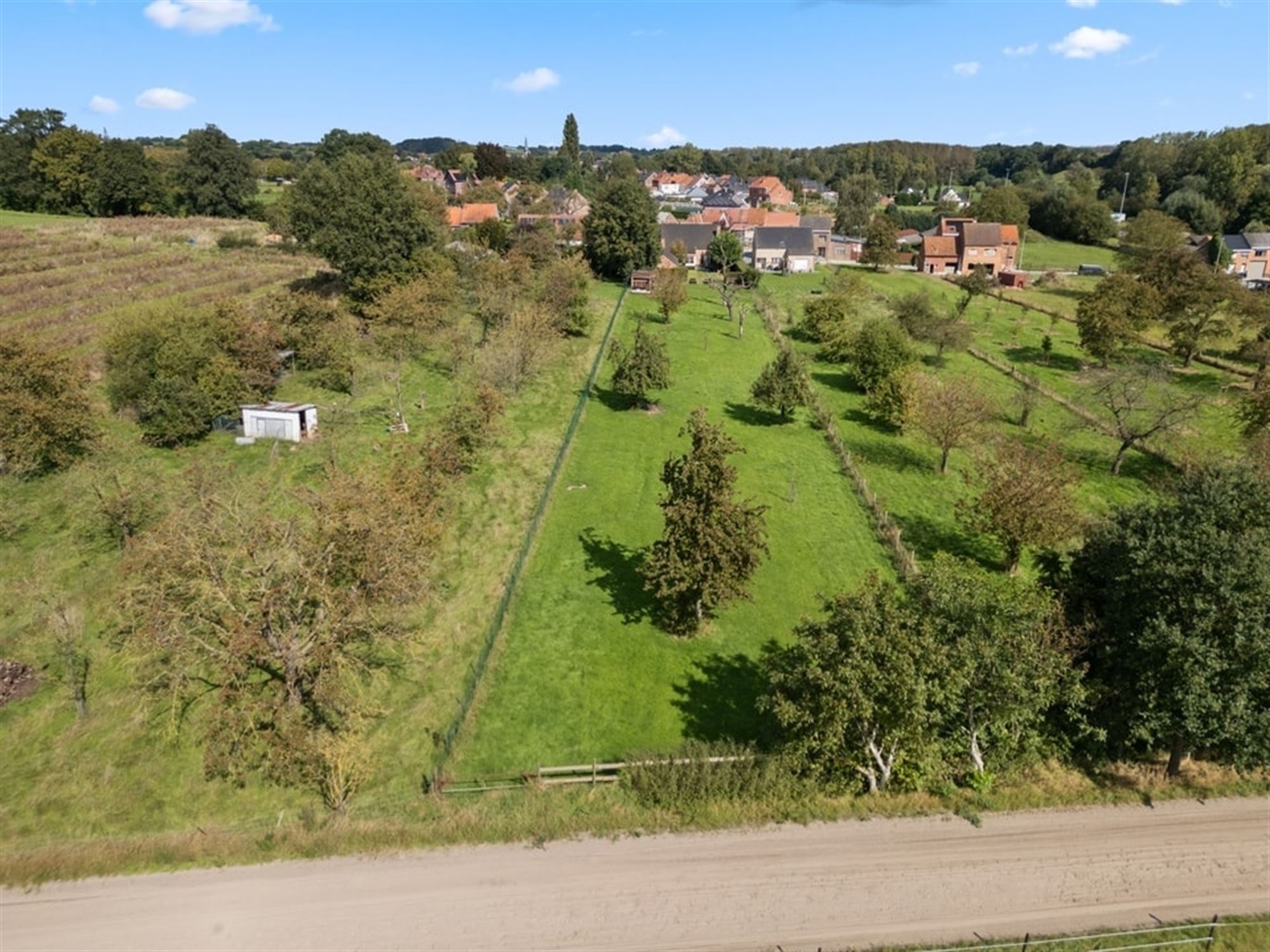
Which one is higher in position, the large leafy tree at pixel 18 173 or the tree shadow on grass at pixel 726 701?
the large leafy tree at pixel 18 173

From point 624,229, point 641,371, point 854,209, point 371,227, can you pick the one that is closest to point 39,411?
point 641,371

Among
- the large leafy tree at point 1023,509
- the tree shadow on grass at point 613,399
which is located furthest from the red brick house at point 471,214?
the large leafy tree at point 1023,509

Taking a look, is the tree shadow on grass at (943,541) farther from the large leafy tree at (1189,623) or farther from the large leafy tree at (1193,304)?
the large leafy tree at (1193,304)

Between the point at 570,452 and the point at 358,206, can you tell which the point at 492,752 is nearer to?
the point at 570,452

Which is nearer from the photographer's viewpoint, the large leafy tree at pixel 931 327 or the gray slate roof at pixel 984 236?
the large leafy tree at pixel 931 327

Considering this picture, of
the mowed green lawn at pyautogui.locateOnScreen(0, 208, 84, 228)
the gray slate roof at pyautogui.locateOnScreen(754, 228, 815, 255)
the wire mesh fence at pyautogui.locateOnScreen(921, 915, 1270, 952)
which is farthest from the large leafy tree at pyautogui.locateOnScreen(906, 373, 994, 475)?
the mowed green lawn at pyautogui.locateOnScreen(0, 208, 84, 228)

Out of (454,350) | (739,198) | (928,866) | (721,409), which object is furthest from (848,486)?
(739,198)
